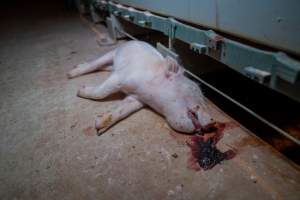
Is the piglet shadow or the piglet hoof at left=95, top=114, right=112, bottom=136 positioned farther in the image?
the piglet shadow

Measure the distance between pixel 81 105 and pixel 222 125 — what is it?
85 cm

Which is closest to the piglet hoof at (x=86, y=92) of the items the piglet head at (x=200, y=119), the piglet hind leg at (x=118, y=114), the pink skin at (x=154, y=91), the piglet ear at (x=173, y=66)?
the pink skin at (x=154, y=91)

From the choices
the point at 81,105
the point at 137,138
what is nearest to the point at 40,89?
the point at 81,105

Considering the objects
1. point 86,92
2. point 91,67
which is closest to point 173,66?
→ point 86,92

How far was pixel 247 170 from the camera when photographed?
938 millimetres

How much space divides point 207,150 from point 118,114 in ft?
1.64

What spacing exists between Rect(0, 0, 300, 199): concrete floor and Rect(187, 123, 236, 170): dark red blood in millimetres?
29

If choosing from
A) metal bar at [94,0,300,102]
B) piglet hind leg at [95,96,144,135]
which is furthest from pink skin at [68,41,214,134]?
metal bar at [94,0,300,102]

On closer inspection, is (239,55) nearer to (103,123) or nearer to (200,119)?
(200,119)

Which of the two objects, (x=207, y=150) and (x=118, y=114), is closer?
(x=207, y=150)

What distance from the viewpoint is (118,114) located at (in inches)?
48.4

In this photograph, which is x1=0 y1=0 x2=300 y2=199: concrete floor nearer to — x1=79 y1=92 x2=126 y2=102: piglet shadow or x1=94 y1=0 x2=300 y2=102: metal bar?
x1=79 y1=92 x2=126 y2=102: piglet shadow

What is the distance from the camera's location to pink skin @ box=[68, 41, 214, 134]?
1.10 meters

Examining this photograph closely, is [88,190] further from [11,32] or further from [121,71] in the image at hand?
[11,32]
